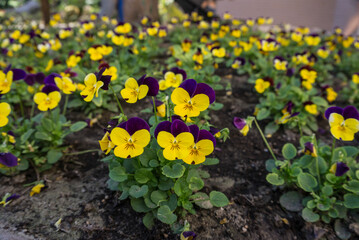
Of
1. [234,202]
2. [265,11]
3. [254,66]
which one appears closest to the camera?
[234,202]

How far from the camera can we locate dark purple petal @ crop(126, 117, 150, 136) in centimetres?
151

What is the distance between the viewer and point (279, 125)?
318 centimetres

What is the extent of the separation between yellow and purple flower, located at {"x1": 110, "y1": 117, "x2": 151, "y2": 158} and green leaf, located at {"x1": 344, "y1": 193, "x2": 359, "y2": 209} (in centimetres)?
141

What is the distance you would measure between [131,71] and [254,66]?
160cm

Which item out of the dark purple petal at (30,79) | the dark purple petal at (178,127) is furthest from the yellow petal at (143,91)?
the dark purple petal at (30,79)

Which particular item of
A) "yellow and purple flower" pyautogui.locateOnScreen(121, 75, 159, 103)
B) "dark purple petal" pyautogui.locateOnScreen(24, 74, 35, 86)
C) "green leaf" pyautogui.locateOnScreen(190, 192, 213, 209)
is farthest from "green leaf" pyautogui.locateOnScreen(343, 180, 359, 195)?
"dark purple petal" pyautogui.locateOnScreen(24, 74, 35, 86)

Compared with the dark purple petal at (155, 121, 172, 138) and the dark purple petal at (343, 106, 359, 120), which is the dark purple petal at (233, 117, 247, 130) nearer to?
the dark purple petal at (343, 106, 359, 120)

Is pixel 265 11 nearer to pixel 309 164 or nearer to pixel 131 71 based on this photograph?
pixel 131 71

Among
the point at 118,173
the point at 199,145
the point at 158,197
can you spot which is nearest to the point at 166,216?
the point at 158,197

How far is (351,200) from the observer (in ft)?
6.60

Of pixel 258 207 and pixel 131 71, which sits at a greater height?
pixel 131 71

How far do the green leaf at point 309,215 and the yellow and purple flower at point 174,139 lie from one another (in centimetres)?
108

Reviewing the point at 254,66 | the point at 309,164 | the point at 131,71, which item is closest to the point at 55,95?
the point at 131,71

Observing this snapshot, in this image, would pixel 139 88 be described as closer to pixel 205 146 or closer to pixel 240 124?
pixel 205 146
